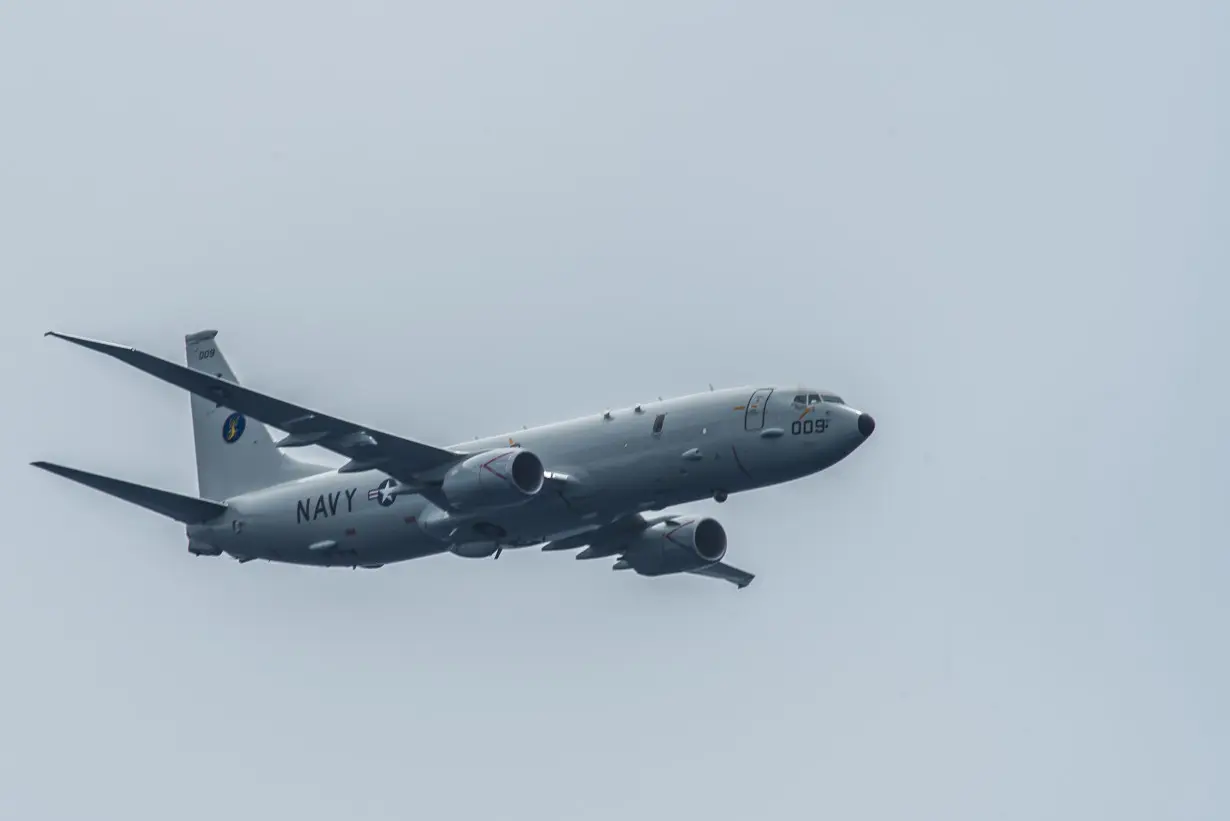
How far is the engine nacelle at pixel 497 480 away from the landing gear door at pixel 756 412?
21.6 feet

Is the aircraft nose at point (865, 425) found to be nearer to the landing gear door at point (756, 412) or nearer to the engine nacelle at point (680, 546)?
the landing gear door at point (756, 412)

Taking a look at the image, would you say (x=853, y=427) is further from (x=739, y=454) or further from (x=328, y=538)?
(x=328, y=538)

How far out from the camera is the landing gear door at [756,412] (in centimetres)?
5506

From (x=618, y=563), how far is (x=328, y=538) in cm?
1073

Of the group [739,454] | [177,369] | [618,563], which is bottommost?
[618,563]

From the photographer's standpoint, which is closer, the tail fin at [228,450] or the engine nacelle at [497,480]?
the engine nacelle at [497,480]

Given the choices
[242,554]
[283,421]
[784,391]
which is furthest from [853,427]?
[242,554]

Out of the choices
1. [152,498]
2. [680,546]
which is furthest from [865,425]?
[152,498]

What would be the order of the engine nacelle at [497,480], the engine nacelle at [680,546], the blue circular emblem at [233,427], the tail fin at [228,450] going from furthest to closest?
the blue circular emblem at [233,427] → the tail fin at [228,450] → the engine nacelle at [680,546] → the engine nacelle at [497,480]

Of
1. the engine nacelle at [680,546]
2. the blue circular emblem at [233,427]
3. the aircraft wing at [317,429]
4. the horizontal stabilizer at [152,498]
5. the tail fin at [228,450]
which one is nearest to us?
the aircraft wing at [317,429]

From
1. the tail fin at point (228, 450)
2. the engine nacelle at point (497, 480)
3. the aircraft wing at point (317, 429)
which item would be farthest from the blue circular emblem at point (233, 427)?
the engine nacelle at point (497, 480)

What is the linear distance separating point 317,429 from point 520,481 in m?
6.62

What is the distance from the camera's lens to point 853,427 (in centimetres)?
5438

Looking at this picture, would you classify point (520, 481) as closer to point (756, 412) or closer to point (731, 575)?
point (756, 412)
